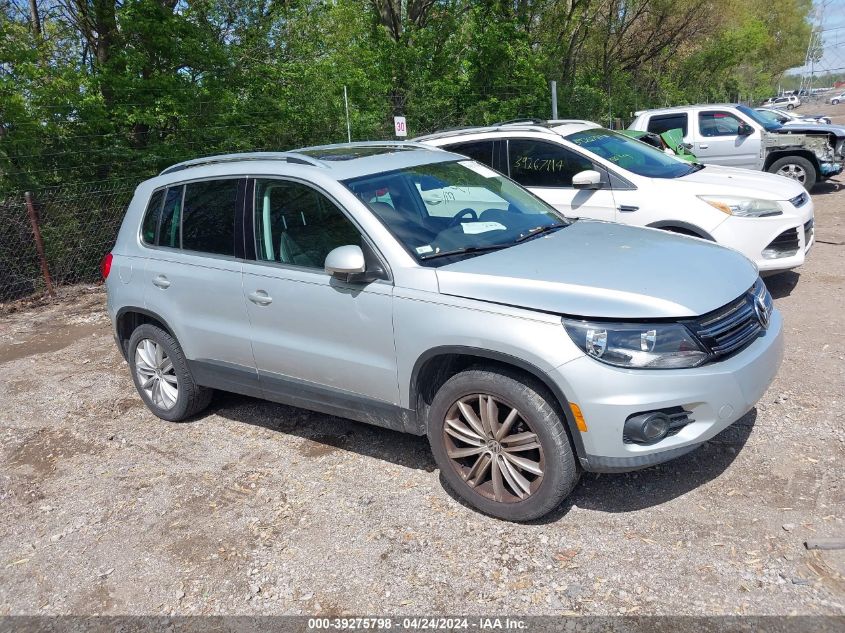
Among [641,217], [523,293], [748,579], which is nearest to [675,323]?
[523,293]

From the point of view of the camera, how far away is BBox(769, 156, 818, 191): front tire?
12.7 m

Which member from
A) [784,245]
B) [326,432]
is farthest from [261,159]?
[784,245]

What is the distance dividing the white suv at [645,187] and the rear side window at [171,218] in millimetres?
3544

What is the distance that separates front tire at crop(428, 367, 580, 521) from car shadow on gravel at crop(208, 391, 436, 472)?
61cm

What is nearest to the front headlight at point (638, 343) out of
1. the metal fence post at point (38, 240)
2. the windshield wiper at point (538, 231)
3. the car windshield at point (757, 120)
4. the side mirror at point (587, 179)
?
the windshield wiper at point (538, 231)

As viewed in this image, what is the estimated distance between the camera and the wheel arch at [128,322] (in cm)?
518

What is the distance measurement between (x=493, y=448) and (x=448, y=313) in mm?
697

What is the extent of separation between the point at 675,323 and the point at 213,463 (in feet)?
9.76

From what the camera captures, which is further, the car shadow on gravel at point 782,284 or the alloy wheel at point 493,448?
the car shadow on gravel at point 782,284

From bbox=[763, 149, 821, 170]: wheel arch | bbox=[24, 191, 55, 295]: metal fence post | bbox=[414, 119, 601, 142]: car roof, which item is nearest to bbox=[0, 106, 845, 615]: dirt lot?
bbox=[414, 119, 601, 142]: car roof

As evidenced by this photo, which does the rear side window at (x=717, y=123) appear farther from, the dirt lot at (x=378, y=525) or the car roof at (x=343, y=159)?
the car roof at (x=343, y=159)

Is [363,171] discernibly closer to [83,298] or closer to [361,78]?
[83,298]

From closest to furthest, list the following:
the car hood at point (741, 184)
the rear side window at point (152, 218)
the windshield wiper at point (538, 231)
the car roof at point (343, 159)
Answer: the windshield wiper at point (538, 231), the car roof at point (343, 159), the rear side window at point (152, 218), the car hood at point (741, 184)

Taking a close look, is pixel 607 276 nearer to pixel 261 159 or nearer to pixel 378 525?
pixel 378 525
